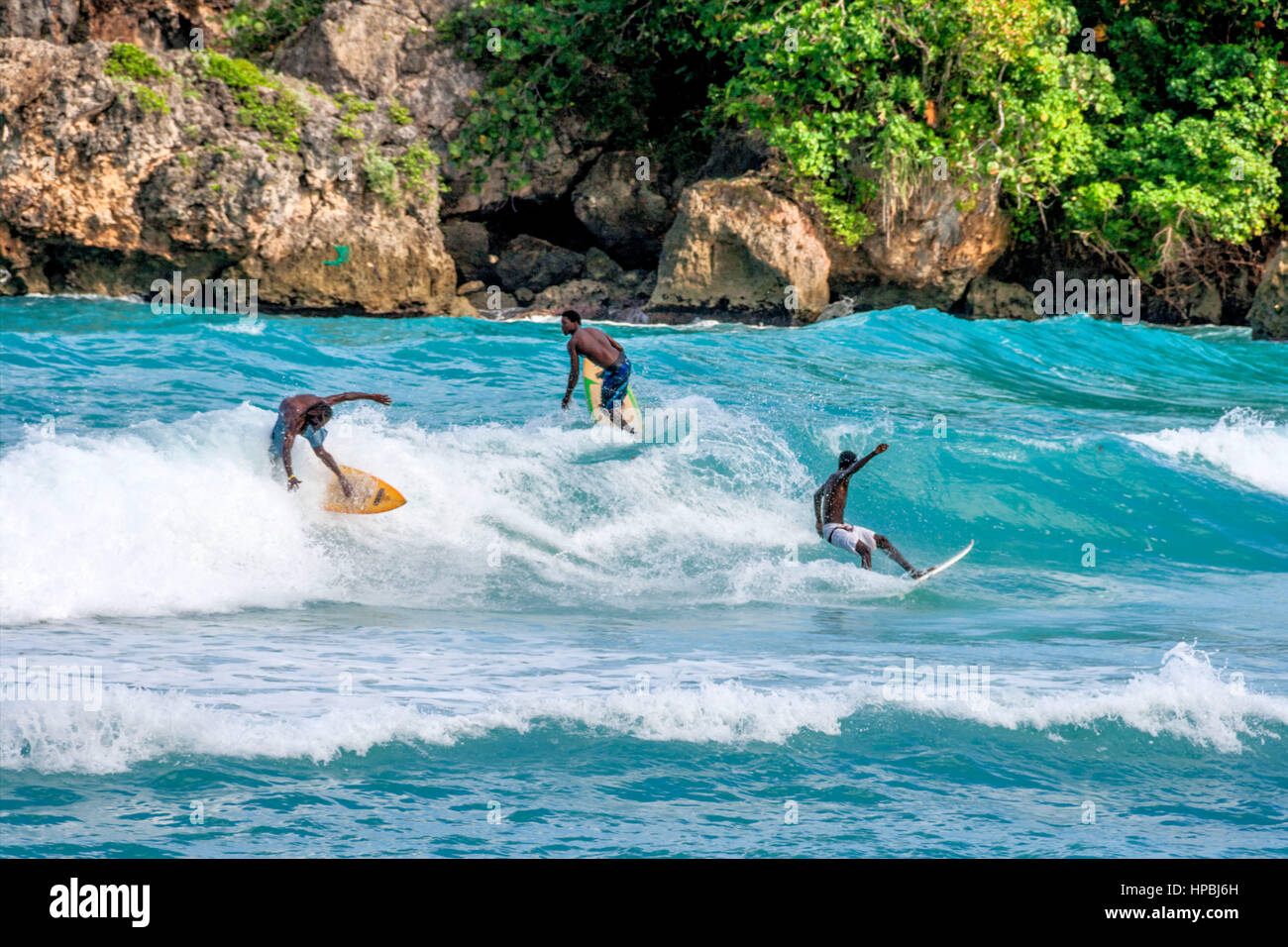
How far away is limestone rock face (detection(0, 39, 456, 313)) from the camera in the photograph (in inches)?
733

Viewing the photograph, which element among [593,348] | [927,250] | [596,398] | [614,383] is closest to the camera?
[593,348]

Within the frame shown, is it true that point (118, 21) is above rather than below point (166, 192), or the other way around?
above

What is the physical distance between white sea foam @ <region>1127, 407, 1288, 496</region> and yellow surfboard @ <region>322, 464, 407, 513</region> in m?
7.34

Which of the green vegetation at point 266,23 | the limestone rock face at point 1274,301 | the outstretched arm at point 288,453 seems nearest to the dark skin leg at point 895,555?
the outstretched arm at point 288,453

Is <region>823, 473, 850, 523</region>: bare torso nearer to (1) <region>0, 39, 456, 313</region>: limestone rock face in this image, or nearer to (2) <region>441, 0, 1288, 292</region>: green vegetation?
(2) <region>441, 0, 1288, 292</region>: green vegetation

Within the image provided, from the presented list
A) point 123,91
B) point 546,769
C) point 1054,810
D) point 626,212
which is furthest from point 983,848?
point 626,212

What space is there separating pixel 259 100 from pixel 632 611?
15025 mm

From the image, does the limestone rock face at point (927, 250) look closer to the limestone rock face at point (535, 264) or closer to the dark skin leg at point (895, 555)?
the limestone rock face at point (535, 264)

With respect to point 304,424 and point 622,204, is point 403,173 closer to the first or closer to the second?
point 622,204

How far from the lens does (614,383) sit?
36.9 feet

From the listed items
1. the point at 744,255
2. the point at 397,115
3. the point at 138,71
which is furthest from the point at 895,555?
the point at 397,115

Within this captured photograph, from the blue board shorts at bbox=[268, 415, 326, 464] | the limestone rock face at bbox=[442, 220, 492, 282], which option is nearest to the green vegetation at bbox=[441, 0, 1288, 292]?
the limestone rock face at bbox=[442, 220, 492, 282]

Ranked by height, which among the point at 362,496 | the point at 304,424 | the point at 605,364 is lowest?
the point at 362,496

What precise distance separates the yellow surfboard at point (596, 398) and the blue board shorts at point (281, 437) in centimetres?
285
